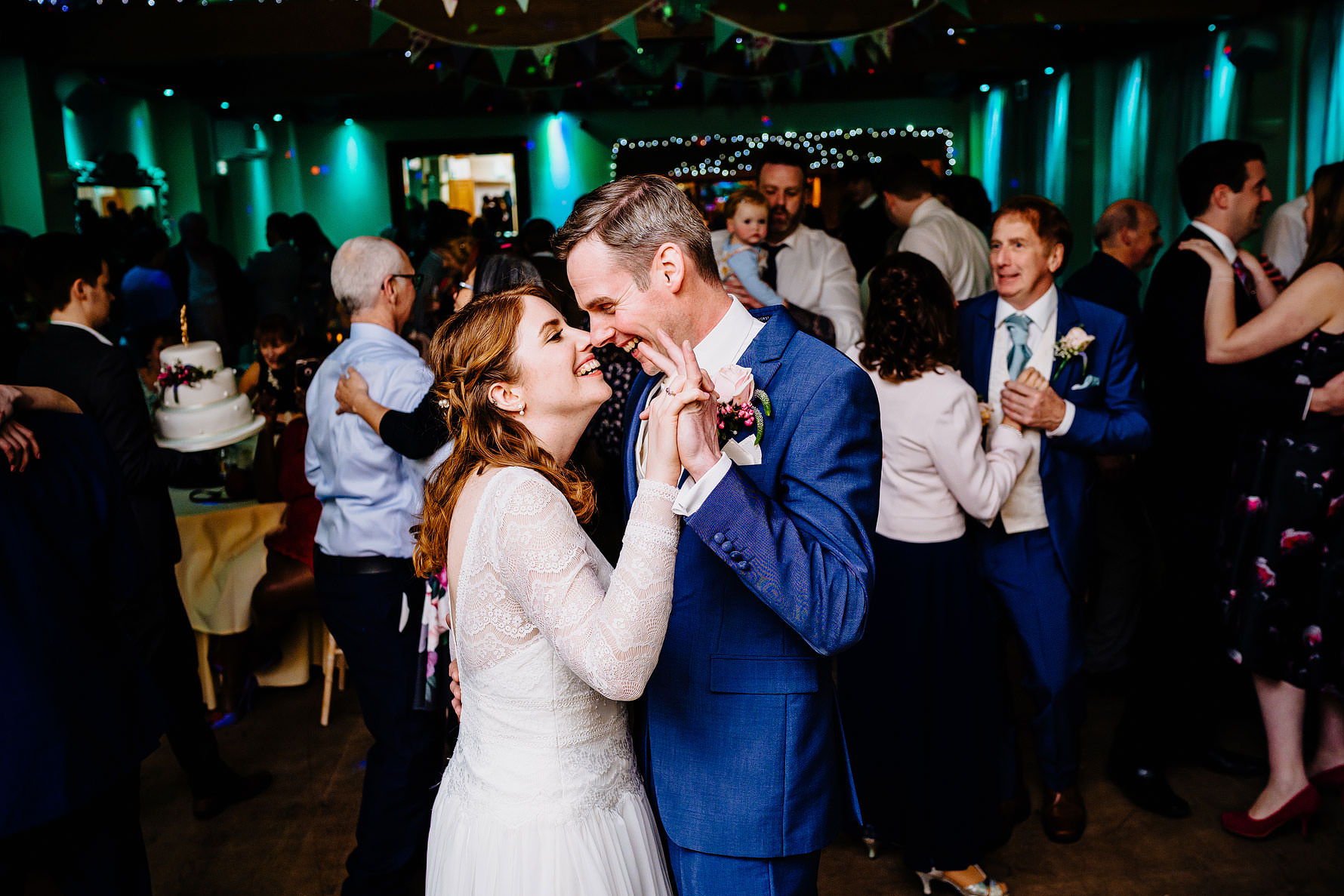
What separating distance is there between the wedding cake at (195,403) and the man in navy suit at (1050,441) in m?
2.22

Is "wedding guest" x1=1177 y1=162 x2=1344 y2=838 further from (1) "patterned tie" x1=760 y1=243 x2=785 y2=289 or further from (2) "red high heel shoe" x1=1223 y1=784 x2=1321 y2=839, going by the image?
(1) "patterned tie" x1=760 y1=243 x2=785 y2=289

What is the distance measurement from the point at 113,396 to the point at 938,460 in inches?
83.7

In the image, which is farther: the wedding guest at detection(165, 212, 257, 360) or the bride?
the wedding guest at detection(165, 212, 257, 360)

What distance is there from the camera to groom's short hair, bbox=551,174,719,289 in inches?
55.3

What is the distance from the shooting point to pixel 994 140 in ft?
34.6

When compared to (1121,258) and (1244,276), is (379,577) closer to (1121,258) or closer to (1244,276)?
(1244,276)

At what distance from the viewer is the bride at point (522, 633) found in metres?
1.37

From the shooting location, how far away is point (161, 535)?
2.80 m

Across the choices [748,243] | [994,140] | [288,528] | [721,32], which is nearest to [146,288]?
[288,528]

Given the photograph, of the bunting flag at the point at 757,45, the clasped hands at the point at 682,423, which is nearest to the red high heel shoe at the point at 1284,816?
the clasped hands at the point at 682,423

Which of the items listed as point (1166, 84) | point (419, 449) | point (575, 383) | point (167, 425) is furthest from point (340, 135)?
point (575, 383)

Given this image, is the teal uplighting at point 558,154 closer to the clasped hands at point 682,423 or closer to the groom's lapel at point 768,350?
the groom's lapel at point 768,350

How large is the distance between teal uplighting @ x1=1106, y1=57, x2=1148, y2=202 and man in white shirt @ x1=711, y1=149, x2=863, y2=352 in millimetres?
5170

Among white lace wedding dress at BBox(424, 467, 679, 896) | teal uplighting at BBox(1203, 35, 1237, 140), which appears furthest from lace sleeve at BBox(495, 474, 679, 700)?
teal uplighting at BBox(1203, 35, 1237, 140)
